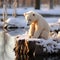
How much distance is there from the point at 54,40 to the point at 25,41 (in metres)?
→ 0.97

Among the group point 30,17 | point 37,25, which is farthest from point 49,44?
point 30,17

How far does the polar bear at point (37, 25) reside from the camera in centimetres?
967

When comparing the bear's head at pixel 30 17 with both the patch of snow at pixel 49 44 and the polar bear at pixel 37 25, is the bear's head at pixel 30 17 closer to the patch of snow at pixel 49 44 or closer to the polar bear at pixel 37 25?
the polar bear at pixel 37 25

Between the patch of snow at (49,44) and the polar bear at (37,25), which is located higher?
the polar bear at (37,25)

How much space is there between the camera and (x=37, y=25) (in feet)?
32.6

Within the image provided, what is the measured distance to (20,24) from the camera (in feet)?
57.6

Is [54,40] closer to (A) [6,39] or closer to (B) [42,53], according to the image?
(B) [42,53]

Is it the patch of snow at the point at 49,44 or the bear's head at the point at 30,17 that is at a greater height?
the bear's head at the point at 30,17

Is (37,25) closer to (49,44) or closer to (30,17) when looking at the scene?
(30,17)

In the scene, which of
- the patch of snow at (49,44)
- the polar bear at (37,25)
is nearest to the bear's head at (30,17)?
the polar bear at (37,25)

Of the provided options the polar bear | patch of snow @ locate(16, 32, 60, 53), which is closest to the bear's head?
the polar bear

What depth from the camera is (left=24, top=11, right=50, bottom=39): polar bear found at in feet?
31.7

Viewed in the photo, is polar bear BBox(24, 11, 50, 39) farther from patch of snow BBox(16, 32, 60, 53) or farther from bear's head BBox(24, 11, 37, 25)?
patch of snow BBox(16, 32, 60, 53)

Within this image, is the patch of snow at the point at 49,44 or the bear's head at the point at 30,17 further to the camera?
the patch of snow at the point at 49,44
